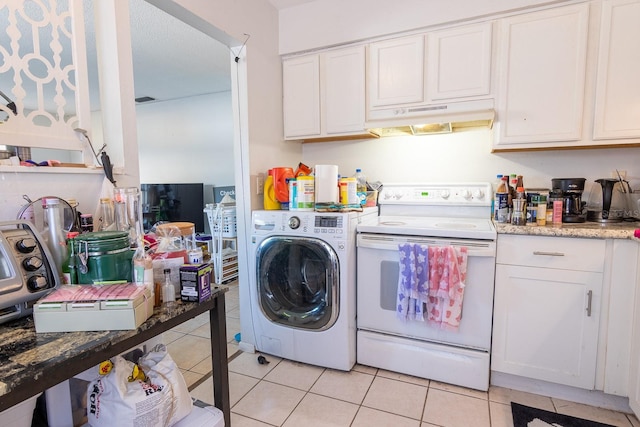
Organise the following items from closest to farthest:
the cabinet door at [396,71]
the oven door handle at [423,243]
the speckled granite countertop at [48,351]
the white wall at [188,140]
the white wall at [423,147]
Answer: the speckled granite countertop at [48,351] → the oven door handle at [423,243] → the white wall at [423,147] → the cabinet door at [396,71] → the white wall at [188,140]

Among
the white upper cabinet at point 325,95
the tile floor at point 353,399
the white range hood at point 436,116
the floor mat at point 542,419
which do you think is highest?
the white upper cabinet at point 325,95

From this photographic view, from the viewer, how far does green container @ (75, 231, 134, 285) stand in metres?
1.02

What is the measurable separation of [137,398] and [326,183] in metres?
1.50

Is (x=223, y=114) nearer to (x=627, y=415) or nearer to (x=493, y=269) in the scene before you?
(x=493, y=269)

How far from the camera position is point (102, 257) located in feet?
3.38

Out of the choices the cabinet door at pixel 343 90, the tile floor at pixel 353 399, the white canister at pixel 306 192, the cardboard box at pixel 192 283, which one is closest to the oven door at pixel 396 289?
the tile floor at pixel 353 399

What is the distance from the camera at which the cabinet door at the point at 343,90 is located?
240 cm

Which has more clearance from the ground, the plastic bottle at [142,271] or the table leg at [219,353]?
the plastic bottle at [142,271]

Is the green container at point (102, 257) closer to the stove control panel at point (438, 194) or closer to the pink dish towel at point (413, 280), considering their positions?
the pink dish towel at point (413, 280)

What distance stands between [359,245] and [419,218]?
0.66 metres

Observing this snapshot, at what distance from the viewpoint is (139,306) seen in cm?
93

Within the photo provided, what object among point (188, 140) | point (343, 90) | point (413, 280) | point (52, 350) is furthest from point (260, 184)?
point (188, 140)

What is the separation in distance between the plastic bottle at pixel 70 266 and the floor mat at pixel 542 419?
1.99 metres

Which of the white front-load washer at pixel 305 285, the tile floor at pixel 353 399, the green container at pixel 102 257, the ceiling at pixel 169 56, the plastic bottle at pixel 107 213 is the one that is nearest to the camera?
the green container at pixel 102 257
